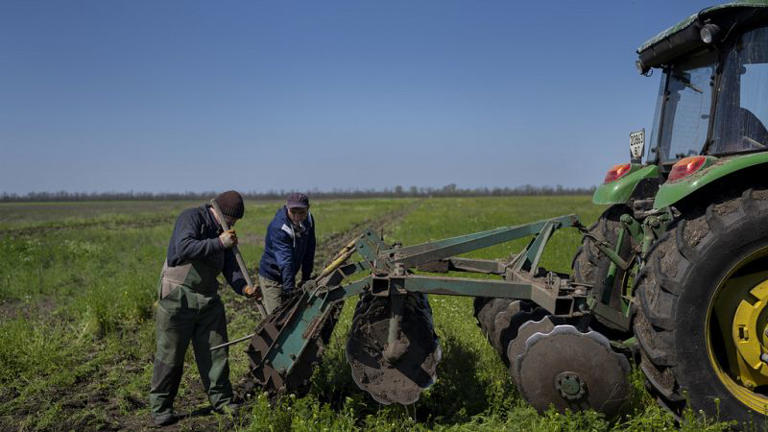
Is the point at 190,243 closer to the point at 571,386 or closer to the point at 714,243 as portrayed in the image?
the point at 571,386

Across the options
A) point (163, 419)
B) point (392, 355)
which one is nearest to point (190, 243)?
point (163, 419)

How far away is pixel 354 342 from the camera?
166 inches

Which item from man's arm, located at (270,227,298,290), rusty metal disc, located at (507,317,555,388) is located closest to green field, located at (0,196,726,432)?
rusty metal disc, located at (507,317,555,388)

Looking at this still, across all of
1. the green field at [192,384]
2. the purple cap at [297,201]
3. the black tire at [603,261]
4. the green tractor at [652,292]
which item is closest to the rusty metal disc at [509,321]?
the green tractor at [652,292]

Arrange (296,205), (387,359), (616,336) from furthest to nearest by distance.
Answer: (296,205), (616,336), (387,359)

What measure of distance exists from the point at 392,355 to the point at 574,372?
4.39 feet

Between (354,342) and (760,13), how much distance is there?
12.6ft

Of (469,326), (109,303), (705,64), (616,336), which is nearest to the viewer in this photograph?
(705,64)

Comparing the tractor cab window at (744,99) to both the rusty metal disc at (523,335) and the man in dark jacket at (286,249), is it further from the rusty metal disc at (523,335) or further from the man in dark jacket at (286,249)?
the man in dark jacket at (286,249)

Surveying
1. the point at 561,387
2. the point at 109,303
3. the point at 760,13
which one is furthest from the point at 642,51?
the point at 109,303

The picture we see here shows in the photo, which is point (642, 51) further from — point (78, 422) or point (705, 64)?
point (78, 422)

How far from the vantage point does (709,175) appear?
3584 mm

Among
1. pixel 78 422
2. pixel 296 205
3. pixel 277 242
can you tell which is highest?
pixel 296 205

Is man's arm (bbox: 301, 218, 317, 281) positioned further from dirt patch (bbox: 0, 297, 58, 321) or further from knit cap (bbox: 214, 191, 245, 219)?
dirt patch (bbox: 0, 297, 58, 321)
